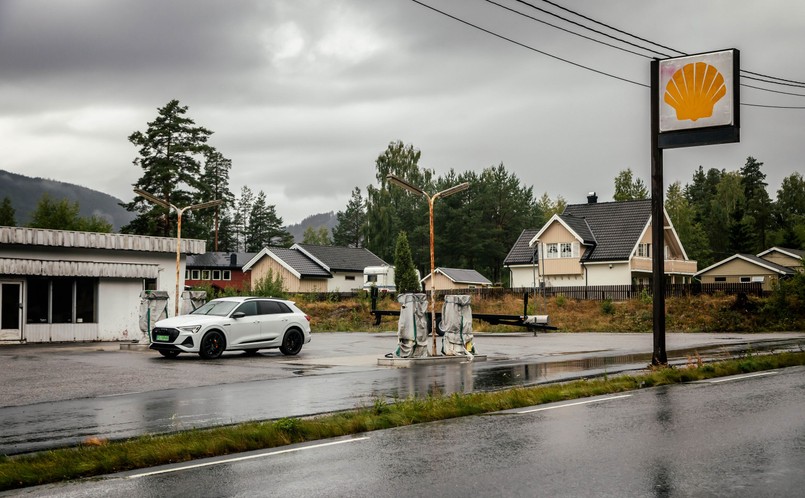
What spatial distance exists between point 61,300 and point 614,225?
4508cm

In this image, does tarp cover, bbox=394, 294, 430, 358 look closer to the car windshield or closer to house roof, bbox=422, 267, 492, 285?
the car windshield

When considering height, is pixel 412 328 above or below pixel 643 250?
below

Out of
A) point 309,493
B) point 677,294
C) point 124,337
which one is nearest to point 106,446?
point 309,493

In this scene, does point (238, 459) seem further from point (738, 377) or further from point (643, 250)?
point (643, 250)

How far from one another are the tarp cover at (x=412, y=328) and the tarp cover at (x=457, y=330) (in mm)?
1024

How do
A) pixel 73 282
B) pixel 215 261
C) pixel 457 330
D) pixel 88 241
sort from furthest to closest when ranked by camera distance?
pixel 215 261 < pixel 88 241 < pixel 73 282 < pixel 457 330

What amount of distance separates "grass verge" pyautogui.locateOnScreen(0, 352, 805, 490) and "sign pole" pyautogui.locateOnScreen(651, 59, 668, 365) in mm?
3459

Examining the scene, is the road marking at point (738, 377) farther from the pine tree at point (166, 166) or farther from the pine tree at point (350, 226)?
the pine tree at point (350, 226)

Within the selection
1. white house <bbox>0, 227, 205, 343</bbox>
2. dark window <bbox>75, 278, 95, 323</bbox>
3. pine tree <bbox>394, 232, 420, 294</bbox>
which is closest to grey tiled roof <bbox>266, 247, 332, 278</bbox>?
pine tree <bbox>394, 232, 420, 294</bbox>

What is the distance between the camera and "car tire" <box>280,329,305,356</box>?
24.3 meters

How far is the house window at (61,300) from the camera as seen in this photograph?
32.2 metres

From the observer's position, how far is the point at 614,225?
65.8 meters

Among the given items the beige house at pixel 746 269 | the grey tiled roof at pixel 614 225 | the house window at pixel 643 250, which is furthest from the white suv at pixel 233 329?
the beige house at pixel 746 269

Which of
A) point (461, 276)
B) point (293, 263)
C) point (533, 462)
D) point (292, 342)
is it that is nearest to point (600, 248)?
point (461, 276)
